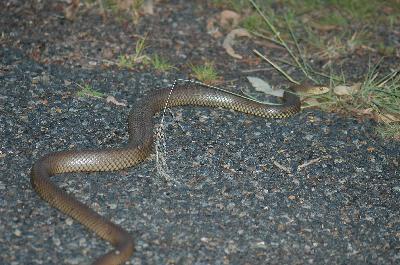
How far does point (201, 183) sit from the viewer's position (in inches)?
273

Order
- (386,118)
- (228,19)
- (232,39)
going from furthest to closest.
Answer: (228,19) → (232,39) → (386,118)

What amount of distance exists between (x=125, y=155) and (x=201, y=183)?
80cm

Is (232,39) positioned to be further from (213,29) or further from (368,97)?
(368,97)

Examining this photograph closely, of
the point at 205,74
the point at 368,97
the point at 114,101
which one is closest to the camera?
the point at 114,101

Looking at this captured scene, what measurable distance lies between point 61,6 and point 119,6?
824 mm

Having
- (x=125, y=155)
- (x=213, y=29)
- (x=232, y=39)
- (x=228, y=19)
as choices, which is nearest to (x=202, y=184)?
(x=125, y=155)

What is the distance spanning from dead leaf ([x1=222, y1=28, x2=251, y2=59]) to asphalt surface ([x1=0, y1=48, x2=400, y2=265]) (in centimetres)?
→ 145

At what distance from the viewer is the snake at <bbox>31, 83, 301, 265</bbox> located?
5914 millimetres

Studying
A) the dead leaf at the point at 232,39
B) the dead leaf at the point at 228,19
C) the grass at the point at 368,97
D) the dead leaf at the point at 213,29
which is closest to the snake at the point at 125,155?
the grass at the point at 368,97

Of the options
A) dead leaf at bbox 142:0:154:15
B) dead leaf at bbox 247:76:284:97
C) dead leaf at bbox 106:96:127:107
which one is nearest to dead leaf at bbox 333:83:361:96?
dead leaf at bbox 247:76:284:97

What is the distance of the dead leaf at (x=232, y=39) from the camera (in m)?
9.77

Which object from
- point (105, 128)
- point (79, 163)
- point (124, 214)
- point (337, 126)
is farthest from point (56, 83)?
point (337, 126)

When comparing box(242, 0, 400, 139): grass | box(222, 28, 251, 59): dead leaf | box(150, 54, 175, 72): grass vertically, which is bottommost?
box(242, 0, 400, 139): grass

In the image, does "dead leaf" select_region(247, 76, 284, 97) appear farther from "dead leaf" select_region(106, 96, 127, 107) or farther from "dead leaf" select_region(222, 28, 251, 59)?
"dead leaf" select_region(106, 96, 127, 107)
